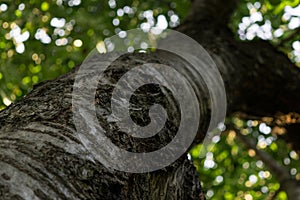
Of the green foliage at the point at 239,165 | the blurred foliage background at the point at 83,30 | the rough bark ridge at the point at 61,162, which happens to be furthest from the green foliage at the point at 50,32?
the rough bark ridge at the point at 61,162

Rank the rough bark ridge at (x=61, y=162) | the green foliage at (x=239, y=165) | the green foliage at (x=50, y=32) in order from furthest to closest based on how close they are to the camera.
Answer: the green foliage at (x=239, y=165)
the green foliage at (x=50, y=32)
the rough bark ridge at (x=61, y=162)

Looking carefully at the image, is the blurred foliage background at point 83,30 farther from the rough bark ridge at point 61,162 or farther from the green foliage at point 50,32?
the rough bark ridge at point 61,162

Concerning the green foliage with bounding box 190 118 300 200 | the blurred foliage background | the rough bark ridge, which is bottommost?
the green foliage with bounding box 190 118 300 200

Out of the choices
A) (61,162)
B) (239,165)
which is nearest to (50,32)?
(239,165)

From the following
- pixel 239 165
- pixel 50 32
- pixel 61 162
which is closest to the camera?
pixel 61 162

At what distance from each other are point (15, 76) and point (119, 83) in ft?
7.96

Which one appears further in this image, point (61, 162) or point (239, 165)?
point (239, 165)

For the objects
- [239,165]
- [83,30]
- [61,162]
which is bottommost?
[239,165]

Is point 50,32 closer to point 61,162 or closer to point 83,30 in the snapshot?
point 83,30

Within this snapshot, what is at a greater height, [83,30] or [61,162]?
[61,162]

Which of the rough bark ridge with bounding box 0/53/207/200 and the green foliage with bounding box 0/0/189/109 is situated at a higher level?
the rough bark ridge with bounding box 0/53/207/200

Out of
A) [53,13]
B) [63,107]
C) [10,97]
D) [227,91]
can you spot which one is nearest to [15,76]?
[10,97]

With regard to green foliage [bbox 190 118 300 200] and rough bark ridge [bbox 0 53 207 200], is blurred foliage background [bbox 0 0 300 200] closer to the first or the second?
green foliage [bbox 190 118 300 200]

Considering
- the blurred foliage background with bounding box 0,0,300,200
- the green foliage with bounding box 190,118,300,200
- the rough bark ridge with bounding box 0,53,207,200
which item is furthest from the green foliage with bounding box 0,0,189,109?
the rough bark ridge with bounding box 0,53,207,200
